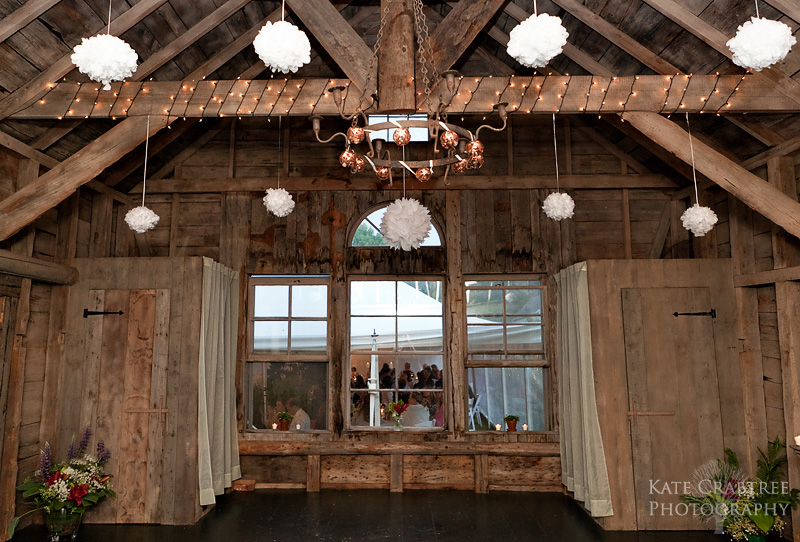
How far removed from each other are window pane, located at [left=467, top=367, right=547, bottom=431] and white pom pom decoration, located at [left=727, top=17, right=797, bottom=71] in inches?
137

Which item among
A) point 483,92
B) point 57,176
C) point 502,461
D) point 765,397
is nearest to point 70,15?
point 57,176

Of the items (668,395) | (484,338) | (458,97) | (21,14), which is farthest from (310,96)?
(668,395)

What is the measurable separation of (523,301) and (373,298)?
5.19 ft

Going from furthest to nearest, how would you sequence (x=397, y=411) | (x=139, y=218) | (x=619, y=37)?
(x=397, y=411) < (x=619, y=37) < (x=139, y=218)

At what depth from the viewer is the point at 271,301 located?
18.6 ft

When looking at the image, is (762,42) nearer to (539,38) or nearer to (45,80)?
(539,38)

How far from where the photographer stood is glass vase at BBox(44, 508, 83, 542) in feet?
12.8

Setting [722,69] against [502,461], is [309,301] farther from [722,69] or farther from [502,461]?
[722,69]

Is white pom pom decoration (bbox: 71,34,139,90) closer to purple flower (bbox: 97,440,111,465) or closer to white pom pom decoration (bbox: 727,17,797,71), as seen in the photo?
purple flower (bbox: 97,440,111,465)

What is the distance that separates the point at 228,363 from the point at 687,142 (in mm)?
4308

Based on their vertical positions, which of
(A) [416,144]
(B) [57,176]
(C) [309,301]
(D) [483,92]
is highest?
(A) [416,144]

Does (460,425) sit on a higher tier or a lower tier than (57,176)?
lower

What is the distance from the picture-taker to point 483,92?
373cm

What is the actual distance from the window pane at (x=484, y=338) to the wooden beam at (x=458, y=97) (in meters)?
2.54
